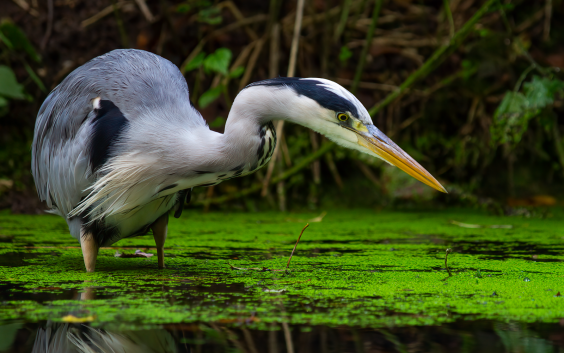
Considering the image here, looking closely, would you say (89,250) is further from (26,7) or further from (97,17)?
(26,7)

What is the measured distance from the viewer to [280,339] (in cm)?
166

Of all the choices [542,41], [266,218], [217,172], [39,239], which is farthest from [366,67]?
[217,172]

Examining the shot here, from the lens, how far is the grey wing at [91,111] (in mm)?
2684

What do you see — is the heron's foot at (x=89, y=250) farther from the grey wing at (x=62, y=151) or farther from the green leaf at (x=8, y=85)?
the green leaf at (x=8, y=85)

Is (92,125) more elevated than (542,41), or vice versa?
(542,41)

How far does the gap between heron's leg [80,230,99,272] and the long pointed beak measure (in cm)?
123

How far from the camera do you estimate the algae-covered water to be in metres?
1.70

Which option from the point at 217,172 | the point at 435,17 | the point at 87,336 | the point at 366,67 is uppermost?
the point at 435,17

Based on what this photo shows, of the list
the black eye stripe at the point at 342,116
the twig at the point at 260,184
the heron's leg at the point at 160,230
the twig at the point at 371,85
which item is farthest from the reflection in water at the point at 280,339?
the twig at the point at 371,85

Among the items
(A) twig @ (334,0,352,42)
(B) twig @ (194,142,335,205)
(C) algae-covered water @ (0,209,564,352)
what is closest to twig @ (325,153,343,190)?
(B) twig @ (194,142,335,205)

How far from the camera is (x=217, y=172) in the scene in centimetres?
247

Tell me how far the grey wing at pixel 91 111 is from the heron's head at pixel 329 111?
1.42 feet

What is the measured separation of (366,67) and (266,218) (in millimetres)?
2196

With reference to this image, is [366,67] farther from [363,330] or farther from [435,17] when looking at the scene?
[363,330]
